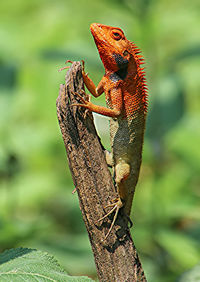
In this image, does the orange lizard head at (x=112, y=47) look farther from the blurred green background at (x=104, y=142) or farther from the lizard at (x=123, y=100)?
the blurred green background at (x=104, y=142)

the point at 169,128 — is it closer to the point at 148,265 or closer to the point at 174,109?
the point at 174,109

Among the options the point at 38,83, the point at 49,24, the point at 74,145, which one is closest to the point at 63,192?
the point at 38,83

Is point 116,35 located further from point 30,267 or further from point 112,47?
point 30,267

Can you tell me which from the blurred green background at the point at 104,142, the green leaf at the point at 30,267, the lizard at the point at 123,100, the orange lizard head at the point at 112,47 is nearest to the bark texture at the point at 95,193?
the green leaf at the point at 30,267

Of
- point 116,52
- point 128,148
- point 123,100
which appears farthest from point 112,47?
point 128,148

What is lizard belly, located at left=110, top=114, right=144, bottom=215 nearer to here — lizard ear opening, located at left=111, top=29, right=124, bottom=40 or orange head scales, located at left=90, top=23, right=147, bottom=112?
orange head scales, located at left=90, top=23, right=147, bottom=112

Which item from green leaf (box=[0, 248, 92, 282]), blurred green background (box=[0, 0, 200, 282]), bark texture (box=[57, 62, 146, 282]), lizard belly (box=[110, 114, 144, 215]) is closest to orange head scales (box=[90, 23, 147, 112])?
lizard belly (box=[110, 114, 144, 215])
